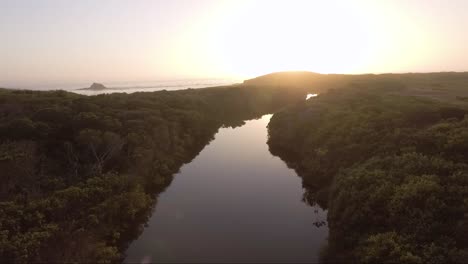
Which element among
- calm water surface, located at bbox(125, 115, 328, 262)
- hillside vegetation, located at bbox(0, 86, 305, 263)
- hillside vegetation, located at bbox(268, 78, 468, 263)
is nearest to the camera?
hillside vegetation, located at bbox(268, 78, 468, 263)

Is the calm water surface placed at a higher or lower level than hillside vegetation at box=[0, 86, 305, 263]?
lower

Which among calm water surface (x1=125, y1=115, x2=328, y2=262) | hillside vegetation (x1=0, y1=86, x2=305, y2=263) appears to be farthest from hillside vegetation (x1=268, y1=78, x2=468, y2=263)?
hillside vegetation (x1=0, y1=86, x2=305, y2=263)

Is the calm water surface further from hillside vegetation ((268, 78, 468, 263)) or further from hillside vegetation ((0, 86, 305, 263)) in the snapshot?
hillside vegetation ((0, 86, 305, 263))

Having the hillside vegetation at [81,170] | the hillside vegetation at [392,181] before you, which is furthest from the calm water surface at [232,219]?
the hillside vegetation at [81,170]

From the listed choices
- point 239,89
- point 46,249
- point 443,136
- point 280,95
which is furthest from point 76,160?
point 280,95

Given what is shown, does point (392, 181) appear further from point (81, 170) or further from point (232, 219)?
point (81, 170)

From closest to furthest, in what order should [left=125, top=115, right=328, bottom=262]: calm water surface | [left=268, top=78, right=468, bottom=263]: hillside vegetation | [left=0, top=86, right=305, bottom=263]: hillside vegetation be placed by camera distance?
1. [left=268, top=78, right=468, bottom=263]: hillside vegetation
2. [left=0, top=86, right=305, bottom=263]: hillside vegetation
3. [left=125, top=115, right=328, bottom=262]: calm water surface

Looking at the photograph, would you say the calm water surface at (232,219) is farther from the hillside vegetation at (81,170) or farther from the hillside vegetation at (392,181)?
the hillside vegetation at (81,170)

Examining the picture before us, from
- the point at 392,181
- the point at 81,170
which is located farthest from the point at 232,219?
the point at 81,170

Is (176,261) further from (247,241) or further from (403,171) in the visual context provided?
(403,171)
